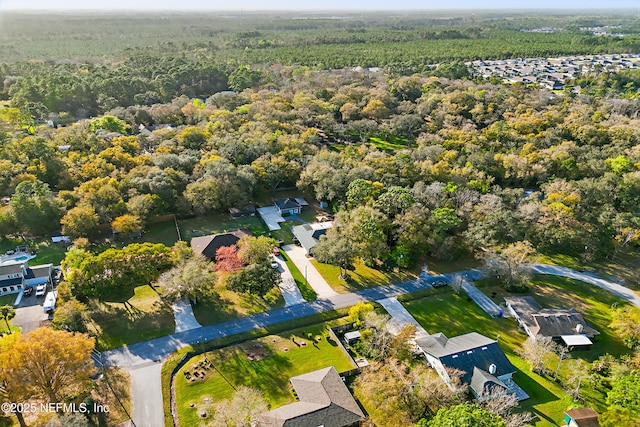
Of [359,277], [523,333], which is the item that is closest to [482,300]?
[523,333]

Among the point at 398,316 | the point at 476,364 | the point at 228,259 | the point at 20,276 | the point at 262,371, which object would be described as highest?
the point at 228,259

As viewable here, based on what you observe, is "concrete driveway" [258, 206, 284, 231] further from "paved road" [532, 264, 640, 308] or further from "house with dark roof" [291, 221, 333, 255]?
"paved road" [532, 264, 640, 308]

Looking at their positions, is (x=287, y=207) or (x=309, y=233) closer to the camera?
(x=309, y=233)

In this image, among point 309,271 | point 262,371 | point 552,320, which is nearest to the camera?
point 262,371

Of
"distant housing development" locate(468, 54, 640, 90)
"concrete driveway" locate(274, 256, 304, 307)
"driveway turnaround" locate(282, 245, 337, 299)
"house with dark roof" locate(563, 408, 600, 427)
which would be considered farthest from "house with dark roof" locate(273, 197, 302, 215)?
"distant housing development" locate(468, 54, 640, 90)

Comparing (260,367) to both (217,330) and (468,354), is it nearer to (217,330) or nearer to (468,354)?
(217,330)

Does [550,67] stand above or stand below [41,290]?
above

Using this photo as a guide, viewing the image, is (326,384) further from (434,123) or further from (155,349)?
(434,123)
